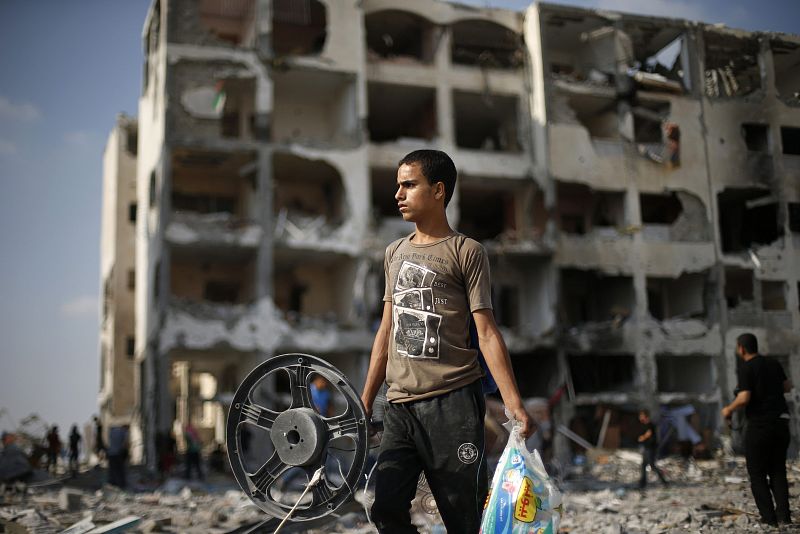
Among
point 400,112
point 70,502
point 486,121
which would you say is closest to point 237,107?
point 400,112

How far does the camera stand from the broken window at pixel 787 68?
424 inches

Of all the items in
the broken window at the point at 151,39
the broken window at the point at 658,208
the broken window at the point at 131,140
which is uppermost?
the broken window at the point at 151,39

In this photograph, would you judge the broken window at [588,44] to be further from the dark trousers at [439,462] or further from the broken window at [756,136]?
the dark trousers at [439,462]

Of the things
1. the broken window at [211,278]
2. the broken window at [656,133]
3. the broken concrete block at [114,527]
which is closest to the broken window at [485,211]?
the broken window at [656,133]

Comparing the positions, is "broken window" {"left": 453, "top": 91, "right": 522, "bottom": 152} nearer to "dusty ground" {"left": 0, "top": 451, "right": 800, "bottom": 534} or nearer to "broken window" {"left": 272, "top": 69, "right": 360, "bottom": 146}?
"broken window" {"left": 272, "top": 69, "right": 360, "bottom": 146}

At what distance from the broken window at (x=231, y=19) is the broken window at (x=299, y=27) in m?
0.66

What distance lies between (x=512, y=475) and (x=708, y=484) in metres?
11.7

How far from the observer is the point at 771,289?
16.3 metres

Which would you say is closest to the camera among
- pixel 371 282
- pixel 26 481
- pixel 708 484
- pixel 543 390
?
pixel 708 484

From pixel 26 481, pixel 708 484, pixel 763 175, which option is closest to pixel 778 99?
pixel 763 175

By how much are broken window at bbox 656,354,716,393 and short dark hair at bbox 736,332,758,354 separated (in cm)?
2129

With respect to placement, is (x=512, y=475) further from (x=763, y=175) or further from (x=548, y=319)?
(x=548, y=319)

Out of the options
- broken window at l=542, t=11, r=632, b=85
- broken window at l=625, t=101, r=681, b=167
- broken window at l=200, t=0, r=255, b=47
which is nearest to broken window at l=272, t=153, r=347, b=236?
broken window at l=200, t=0, r=255, b=47

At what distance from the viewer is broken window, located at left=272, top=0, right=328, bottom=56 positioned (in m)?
29.3
